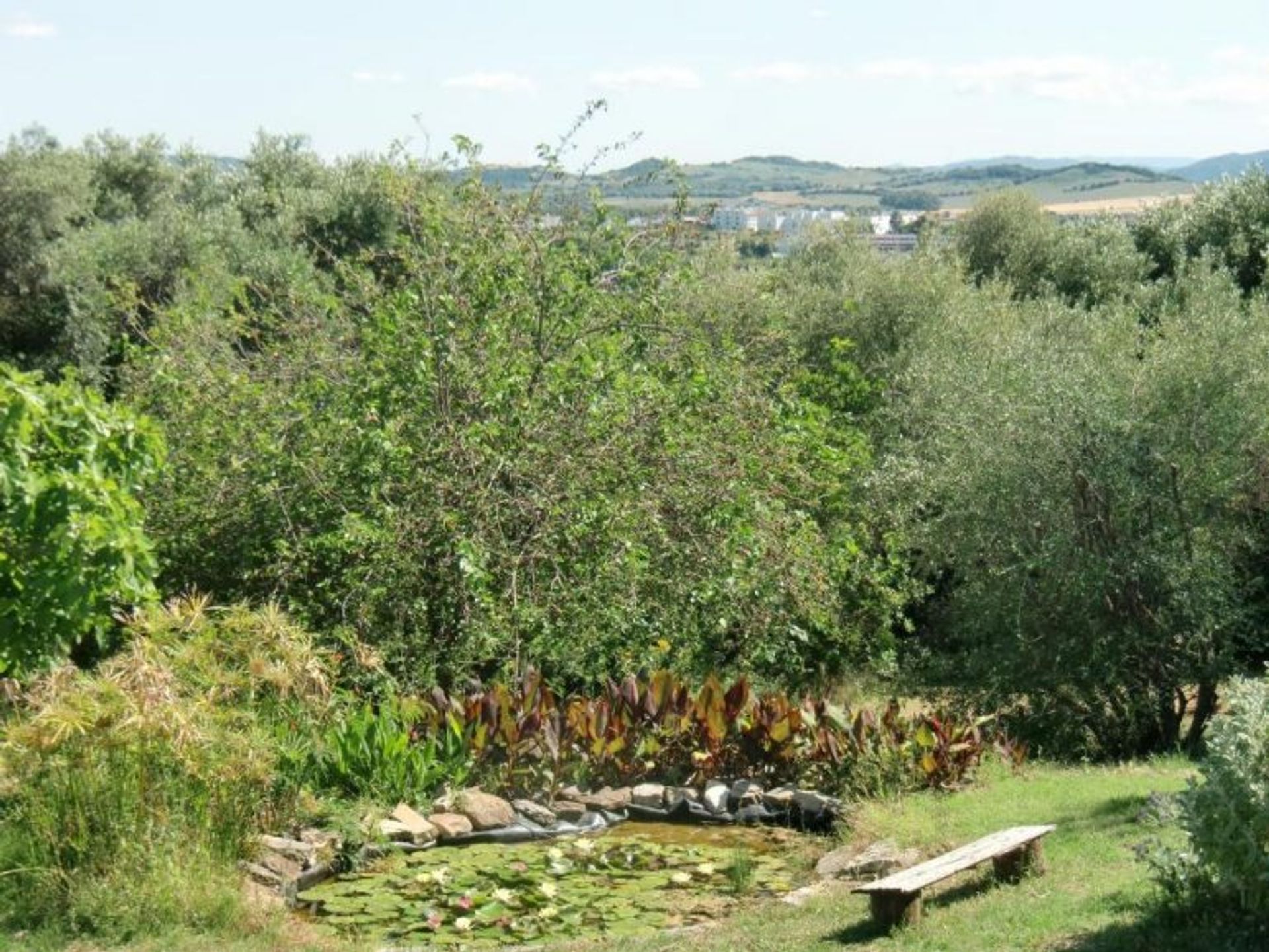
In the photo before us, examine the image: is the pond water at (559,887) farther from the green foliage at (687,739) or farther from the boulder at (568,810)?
the green foliage at (687,739)

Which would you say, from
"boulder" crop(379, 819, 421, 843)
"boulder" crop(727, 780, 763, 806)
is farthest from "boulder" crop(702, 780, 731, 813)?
"boulder" crop(379, 819, 421, 843)

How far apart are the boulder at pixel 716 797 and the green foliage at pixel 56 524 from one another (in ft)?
13.3

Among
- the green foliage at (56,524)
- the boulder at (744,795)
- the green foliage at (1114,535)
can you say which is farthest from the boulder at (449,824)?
the green foliage at (1114,535)

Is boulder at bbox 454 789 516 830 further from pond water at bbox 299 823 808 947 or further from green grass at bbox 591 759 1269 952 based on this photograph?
green grass at bbox 591 759 1269 952

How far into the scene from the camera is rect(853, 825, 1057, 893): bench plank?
7434mm

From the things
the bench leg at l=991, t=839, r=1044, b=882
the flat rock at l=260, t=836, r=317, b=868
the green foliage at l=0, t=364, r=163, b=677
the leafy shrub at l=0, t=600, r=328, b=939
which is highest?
the green foliage at l=0, t=364, r=163, b=677

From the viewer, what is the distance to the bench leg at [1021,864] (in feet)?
26.7

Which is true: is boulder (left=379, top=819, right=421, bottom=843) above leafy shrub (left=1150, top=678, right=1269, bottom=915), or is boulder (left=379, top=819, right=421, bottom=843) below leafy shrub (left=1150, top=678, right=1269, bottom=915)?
below

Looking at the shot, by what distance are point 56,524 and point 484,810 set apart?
3447mm

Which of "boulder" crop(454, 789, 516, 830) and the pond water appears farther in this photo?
"boulder" crop(454, 789, 516, 830)

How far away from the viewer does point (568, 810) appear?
10.6 m

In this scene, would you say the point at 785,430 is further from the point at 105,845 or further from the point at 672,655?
the point at 105,845

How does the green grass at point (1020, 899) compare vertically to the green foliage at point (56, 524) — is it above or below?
below

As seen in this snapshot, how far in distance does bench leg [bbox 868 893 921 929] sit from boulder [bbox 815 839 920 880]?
1.31m
